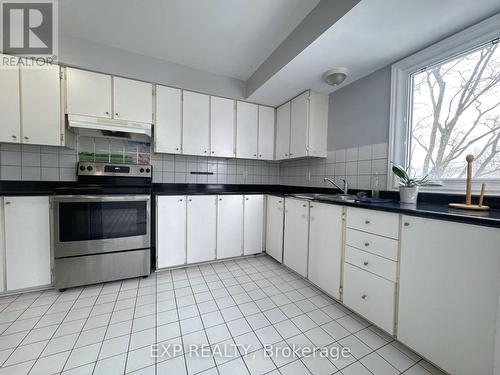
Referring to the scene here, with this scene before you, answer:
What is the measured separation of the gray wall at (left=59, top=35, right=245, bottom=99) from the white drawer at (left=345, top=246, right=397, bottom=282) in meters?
2.37

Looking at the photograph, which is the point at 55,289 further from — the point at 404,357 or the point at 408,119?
the point at 408,119

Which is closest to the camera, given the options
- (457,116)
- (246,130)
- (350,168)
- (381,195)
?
(457,116)

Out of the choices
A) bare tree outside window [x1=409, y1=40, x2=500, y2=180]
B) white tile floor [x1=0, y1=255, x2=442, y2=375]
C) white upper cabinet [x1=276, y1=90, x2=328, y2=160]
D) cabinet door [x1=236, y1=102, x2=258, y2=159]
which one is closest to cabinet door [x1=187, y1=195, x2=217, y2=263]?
white tile floor [x1=0, y1=255, x2=442, y2=375]

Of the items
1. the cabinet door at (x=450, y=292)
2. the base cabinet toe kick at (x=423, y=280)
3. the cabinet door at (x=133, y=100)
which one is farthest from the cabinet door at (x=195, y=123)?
the cabinet door at (x=450, y=292)

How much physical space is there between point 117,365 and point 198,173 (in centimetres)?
214

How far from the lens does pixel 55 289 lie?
184 centimetres

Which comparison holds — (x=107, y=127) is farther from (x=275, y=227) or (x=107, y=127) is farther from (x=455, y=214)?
(x=455, y=214)

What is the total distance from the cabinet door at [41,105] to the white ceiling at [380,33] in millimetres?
2261

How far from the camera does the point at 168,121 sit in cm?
240

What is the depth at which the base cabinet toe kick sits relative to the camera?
0.91 metres

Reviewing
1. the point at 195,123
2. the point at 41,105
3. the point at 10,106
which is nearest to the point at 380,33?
the point at 195,123

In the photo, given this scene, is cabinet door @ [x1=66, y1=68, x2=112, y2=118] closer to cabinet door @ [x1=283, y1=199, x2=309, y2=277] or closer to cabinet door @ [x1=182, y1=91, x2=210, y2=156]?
cabinet door @ [x1=182, y1=91, x2=210, y2=156]

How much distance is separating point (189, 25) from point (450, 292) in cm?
269

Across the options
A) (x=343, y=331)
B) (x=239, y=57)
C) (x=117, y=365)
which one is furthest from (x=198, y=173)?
(x=343, y=331)
